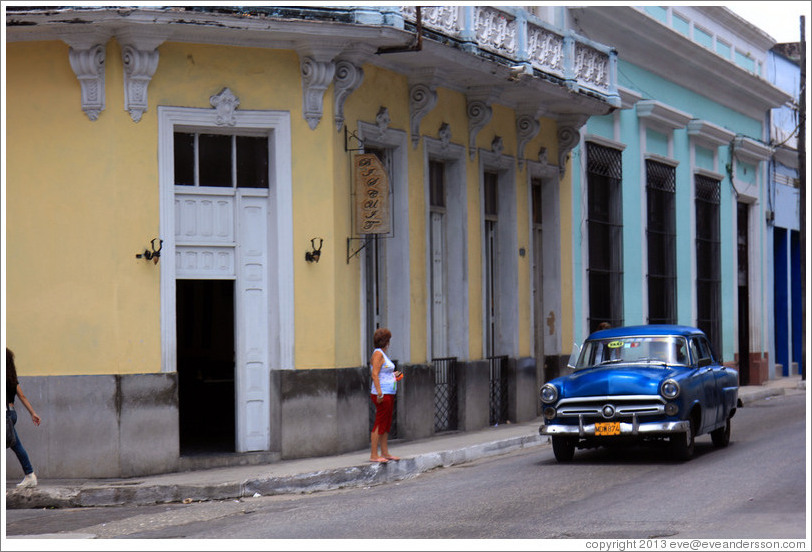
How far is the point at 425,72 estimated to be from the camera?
18.2 m

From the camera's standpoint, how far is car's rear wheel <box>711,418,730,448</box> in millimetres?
16688

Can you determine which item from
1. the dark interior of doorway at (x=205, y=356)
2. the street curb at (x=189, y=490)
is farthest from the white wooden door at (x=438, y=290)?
the street curb at (x=189, y=490)

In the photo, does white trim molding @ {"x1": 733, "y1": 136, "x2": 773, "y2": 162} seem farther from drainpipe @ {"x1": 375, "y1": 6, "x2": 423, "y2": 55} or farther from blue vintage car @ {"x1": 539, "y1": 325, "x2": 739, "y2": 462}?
drainpipe @ {"x1": 375, "y1": 6, "x2": 423, "y2": 55}

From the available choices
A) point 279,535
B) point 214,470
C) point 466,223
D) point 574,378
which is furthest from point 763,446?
Answer: point 279,535

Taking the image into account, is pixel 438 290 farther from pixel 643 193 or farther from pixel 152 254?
pixel 643 193

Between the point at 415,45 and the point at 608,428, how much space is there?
17.8 feet

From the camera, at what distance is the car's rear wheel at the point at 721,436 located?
16688 millimetres

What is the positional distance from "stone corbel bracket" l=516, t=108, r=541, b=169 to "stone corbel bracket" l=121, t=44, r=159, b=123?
26.8 ft

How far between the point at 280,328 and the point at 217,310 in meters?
2.89

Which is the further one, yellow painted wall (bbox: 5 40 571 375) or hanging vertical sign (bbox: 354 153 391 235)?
hanging vertical sign (bbox: 354 153 391 235)

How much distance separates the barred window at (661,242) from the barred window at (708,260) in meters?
1.65

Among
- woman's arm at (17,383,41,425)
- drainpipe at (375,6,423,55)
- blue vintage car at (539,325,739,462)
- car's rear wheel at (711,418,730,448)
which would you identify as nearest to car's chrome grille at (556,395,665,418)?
blue vintage car at (539,325,739,462)

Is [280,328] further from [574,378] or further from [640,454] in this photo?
[640,454]

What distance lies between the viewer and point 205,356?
19.4 m
